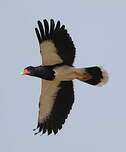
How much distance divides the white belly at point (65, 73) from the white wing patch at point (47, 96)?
541 millimetres

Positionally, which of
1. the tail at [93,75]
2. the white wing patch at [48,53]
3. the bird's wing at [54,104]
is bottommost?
the bird's wing at [54,104]

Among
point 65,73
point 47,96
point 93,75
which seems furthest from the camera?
point 47,96

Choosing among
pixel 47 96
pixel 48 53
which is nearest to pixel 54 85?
pixel 47 96

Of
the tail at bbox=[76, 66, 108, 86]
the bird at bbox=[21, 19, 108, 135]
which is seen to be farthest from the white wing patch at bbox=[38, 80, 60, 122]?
the tail at bbox=[76, 66, 108, 86]

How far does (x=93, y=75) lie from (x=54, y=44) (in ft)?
3.56

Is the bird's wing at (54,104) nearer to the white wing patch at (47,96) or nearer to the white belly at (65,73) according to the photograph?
the white wing patch at (47,96)

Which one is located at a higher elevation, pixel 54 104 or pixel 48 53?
pixel 48 53

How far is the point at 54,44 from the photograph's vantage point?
16406mm

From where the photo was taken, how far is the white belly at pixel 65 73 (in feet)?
53.5

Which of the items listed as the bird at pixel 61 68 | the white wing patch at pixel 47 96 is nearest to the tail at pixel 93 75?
the bird at pixel 61 68

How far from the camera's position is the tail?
16359 millimetres

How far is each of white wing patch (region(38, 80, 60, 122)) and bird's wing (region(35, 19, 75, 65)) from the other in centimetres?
66

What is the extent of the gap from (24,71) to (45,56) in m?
0.56

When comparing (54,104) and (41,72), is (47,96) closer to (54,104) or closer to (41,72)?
(54,104)
